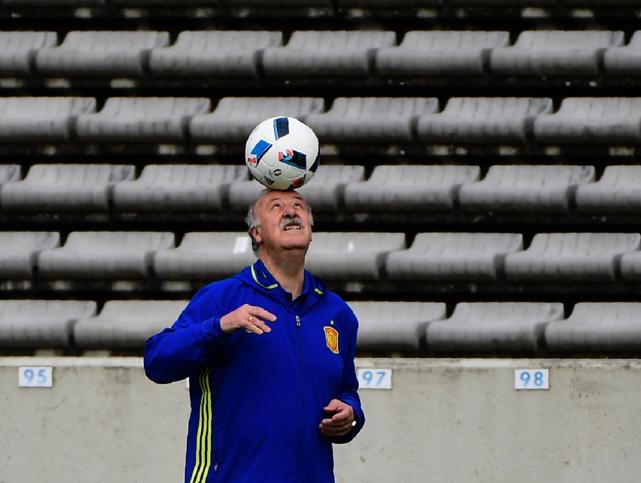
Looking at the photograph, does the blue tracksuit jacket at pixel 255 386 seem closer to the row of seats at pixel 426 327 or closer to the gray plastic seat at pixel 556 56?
the row of seats at pixel 426 327

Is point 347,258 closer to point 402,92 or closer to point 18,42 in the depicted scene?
point 402,92

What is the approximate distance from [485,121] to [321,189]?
2.81 ft

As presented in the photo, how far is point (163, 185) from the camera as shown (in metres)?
8.05

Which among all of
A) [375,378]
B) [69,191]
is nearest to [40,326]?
[69,191]

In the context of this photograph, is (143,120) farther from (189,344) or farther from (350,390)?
(189,344)

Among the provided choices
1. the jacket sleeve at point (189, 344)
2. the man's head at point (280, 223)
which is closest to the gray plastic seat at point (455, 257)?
the man's head at point (280, 223)

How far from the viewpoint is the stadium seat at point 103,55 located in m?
8.29

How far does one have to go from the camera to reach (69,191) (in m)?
8.13

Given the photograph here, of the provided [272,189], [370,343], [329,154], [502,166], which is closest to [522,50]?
[502,166]

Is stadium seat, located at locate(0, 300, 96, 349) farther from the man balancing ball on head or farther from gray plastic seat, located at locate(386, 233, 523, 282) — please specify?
the man balancing ball on head

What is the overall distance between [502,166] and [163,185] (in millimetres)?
1662

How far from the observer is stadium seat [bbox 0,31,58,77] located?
8375 mm

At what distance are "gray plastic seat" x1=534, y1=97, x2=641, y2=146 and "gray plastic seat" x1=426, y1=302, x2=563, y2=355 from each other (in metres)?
0.83

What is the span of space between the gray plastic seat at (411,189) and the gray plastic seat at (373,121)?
194 mm
